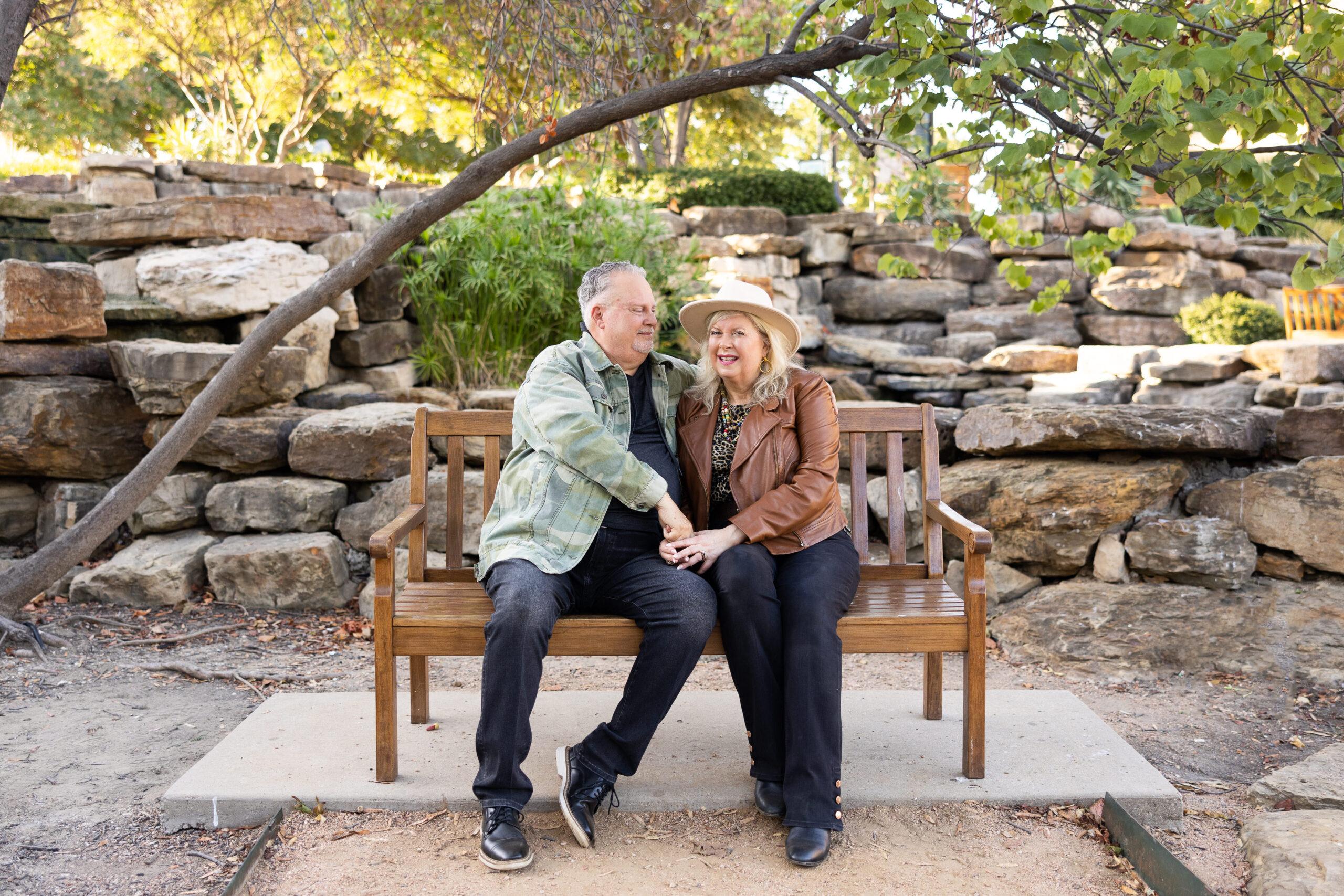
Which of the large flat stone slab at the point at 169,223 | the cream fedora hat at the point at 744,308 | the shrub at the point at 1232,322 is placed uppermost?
the large flat stone slab at the point at 169,223

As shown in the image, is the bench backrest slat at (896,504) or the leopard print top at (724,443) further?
the bench backrest slat at (896,504)

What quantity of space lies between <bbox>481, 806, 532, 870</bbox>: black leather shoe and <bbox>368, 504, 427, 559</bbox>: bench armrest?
→ 762 mm

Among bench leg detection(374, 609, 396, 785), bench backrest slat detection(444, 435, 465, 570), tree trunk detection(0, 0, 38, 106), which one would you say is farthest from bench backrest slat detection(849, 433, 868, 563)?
tree trunk detection(0, 0, 38, 106)

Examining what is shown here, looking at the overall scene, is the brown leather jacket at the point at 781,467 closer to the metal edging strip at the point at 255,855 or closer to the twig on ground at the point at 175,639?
the metal edging strip at the point at 255,855

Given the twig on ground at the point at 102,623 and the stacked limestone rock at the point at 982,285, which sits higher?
the stacked limestone rock at the point at 982,285

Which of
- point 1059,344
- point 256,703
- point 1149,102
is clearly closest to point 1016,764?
point 1149,102

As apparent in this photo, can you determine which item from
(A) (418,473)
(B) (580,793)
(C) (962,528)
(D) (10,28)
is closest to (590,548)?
(B) (580,793)

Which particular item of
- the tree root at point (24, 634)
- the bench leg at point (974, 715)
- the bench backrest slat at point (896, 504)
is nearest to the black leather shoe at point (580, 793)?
the bench leg at point (974, 715)

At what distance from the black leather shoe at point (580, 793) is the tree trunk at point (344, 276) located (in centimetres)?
224

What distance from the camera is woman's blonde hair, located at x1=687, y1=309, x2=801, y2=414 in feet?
10.4

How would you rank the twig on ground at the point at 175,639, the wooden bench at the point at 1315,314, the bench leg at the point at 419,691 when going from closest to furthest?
the bench leg at the point at 419,691, the twig on ground at the point at 175,639, the wooden bench at the point at 1315,314

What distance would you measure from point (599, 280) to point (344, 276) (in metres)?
1.48

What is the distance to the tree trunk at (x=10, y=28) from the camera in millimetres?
3902

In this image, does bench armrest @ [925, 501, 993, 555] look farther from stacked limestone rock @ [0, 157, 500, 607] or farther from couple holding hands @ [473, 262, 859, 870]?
stacked limestone rock @ [0, 157, 500, 607]
